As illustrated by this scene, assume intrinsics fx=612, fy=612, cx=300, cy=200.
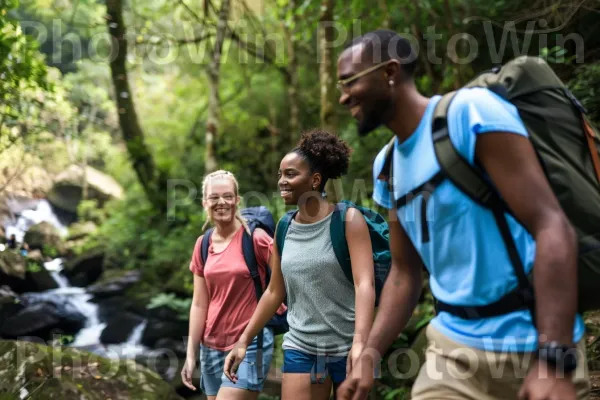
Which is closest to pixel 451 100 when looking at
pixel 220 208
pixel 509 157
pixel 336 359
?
pixel 509 157

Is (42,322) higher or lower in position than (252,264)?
lower

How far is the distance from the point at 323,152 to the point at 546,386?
2.17 meters

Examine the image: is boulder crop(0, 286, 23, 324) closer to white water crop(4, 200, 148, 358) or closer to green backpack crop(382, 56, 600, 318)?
white water crop(4, 200, 148, 358)

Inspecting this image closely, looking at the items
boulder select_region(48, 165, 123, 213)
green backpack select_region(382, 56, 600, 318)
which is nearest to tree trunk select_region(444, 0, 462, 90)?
green backpack select_region(382, 56, 600, 318)

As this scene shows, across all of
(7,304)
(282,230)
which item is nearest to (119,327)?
(7,304)

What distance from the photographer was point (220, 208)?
4.33 meters

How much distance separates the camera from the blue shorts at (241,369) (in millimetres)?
3891

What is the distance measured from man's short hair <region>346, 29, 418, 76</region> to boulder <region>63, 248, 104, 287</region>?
1614 cm

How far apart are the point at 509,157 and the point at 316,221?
183 cm

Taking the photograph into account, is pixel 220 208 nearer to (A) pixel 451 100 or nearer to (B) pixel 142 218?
(A) pixel 451 100

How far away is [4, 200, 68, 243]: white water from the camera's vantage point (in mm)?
11477

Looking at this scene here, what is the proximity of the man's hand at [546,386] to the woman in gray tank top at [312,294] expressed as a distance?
1607 millimetres

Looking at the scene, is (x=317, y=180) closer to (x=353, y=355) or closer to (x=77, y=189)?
(x=353, y=355)

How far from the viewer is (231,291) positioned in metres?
4.16
